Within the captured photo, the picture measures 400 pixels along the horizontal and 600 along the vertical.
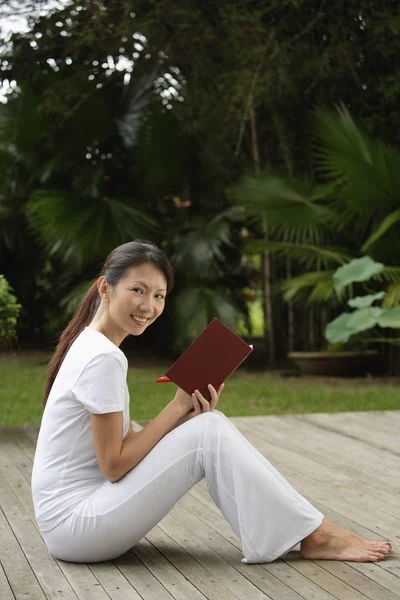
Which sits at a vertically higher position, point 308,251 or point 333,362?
point 308,251

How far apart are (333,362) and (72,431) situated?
220 inches

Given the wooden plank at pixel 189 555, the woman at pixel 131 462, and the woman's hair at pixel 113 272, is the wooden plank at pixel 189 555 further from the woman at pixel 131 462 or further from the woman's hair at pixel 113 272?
the woman's hair at pixel 113 272

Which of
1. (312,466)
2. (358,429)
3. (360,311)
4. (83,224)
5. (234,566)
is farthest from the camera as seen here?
(83,224)

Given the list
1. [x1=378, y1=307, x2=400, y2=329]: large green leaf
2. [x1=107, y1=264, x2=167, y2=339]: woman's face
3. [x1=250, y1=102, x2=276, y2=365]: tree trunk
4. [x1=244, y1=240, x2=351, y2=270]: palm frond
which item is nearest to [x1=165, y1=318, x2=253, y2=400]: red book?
[x1=107, y1=264, x2=167, y2=339]: woman's face

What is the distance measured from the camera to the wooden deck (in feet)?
8.38

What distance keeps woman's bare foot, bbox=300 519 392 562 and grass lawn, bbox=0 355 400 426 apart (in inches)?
127

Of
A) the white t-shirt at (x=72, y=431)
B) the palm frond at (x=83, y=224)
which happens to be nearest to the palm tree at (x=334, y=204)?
the palm frond at (x=83, y=224)

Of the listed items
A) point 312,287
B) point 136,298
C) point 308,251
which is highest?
point 308,251

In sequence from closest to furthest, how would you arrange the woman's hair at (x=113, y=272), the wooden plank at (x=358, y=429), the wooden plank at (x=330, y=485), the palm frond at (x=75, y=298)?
1. the woman's hair at (x=113, y=272)
2. the wooden plank at (x=330, y=485)
3. the wooden plank at (x=358, y=429)
4. the palm frond at (x=75, y=298)

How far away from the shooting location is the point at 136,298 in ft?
8.87

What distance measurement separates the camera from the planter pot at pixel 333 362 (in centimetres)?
809

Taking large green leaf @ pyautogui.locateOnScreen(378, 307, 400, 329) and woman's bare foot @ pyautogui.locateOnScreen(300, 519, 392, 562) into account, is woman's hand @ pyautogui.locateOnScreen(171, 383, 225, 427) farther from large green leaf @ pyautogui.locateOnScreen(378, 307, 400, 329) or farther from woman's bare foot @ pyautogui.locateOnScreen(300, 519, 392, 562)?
large green leaf @ pyautogui.locateOnScreen(378, 307, 400, 329)

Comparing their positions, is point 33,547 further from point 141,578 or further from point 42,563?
point 141,578

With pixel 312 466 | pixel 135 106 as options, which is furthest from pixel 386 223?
pixel 312 466
